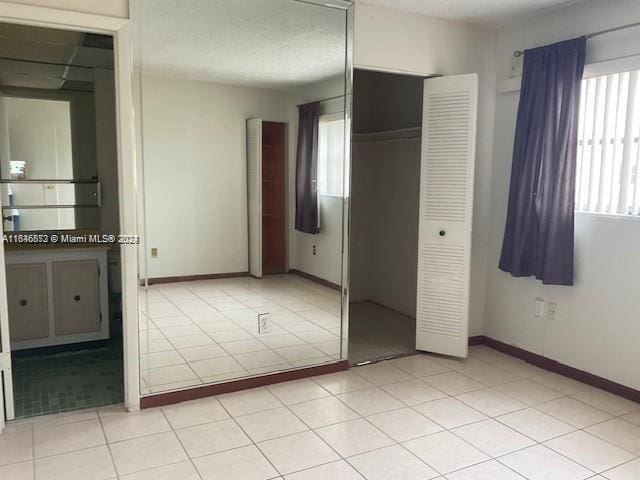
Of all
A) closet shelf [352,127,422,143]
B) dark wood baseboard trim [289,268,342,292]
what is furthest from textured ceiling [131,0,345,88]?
closet shelf [352,127,422,143]

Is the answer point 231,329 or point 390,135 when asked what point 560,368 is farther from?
point 390,135

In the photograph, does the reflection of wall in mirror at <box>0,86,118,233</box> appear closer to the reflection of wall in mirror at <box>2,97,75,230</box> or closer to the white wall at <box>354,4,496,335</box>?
the reflection of wall in mirror at <box>2,97,75,230</box>

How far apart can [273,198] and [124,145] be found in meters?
1.05

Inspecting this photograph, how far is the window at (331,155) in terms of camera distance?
137 inches

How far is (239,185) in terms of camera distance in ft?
11.0

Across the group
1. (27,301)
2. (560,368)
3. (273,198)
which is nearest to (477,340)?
(560,368)

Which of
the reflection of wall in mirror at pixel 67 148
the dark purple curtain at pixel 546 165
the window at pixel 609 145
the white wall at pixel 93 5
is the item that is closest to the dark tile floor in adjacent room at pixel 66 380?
the reflection of wall in mirror at pixel 67 148

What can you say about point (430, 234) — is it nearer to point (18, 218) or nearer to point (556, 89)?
point (556, 89)

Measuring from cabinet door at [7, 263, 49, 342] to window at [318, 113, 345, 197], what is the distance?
6.87 ft

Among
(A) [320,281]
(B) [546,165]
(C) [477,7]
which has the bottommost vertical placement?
(A) [320,281]

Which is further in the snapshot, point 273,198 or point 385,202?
point 385,202

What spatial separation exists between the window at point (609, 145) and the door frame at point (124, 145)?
2778 mm

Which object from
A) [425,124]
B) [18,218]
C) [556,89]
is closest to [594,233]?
[556,89]

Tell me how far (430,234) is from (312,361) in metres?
1.25
